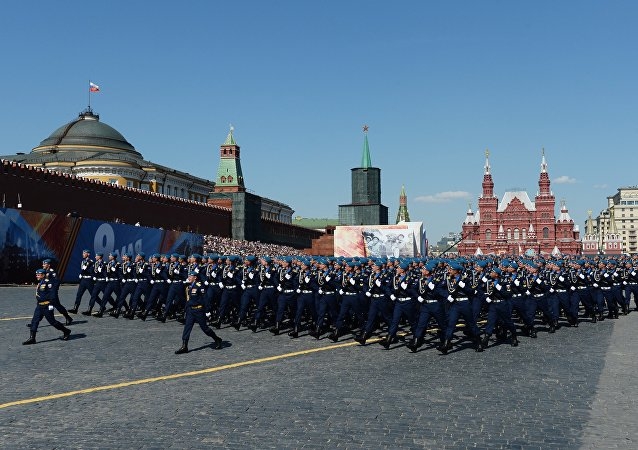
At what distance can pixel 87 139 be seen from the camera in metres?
77.2

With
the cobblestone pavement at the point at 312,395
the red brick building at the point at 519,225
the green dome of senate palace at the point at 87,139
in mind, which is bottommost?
the cobblestone pavement at the point at 312,395

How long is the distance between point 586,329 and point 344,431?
37.3ft

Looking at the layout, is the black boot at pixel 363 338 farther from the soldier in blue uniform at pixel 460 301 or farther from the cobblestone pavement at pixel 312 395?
the soldier in blue uniform at pixel 460 301

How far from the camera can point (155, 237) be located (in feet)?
117

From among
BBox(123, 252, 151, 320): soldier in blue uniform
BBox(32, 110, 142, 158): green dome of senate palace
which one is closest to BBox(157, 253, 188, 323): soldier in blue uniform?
BBox(123, 252, 151, 320): soldier in blue uniform

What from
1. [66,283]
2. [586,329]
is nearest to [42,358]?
[586,329]

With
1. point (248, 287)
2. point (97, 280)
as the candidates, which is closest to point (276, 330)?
point (248, 287)

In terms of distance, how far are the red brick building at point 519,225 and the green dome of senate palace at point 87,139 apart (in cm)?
6204

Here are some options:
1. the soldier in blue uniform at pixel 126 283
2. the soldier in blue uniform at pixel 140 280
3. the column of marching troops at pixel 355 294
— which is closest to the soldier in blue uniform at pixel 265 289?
the column of marching troops at pixel 355 294

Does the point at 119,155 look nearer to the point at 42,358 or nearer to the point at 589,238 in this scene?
the point at 42,358

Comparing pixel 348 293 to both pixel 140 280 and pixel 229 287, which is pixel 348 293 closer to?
pixel 229 287

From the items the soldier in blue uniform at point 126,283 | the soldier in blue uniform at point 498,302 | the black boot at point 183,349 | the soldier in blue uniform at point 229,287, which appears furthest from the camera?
the soldier in blue uniform at point 126,283

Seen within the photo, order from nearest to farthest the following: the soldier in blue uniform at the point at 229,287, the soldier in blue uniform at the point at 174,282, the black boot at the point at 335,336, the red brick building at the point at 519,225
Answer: the black boot at the point at 335,336 < the soldier in blue uniform at the point at 229,287 < the soldier in blue uniform at the point at 174,282 < the red brick building at the point at 519,225

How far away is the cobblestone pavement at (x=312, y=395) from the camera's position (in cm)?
661
